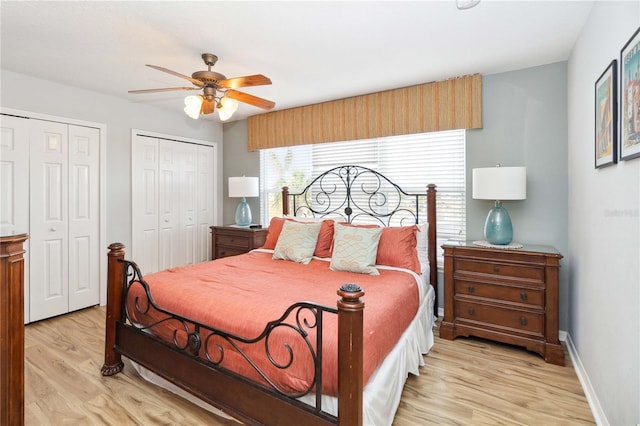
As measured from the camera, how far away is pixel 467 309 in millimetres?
2812

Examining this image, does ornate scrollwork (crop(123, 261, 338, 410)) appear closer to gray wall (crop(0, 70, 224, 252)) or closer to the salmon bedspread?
the salmon bedspread

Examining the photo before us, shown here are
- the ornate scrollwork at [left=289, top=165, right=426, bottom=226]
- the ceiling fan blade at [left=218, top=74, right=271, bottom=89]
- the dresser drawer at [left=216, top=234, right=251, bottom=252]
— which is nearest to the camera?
the ceiling fan blade at [left=218, top=74, right=271, bottom=89]

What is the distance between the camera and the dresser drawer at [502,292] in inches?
100

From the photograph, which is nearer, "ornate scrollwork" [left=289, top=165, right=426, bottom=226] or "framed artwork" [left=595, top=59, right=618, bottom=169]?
"framed artwork" [left=595, top=59, right=618, bottom=169]

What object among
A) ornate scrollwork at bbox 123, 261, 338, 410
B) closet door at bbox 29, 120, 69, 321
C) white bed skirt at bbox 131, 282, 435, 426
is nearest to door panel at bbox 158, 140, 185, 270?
closet door at bbox 29, 120, 69, 321

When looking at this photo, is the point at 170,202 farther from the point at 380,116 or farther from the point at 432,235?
the point at 432,235

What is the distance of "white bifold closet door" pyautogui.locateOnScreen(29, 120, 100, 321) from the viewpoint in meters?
3.24

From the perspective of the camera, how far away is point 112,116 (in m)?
3.82

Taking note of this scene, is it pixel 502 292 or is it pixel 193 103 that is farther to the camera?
pixel 502 292

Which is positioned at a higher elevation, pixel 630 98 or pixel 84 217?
pixel 630 98

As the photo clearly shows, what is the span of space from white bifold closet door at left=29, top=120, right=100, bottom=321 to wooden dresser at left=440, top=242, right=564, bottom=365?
3803 mm

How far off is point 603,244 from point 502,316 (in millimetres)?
1098

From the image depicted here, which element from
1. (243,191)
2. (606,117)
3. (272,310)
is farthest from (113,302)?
(606,117)

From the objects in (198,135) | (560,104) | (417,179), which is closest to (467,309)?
(417,179)
